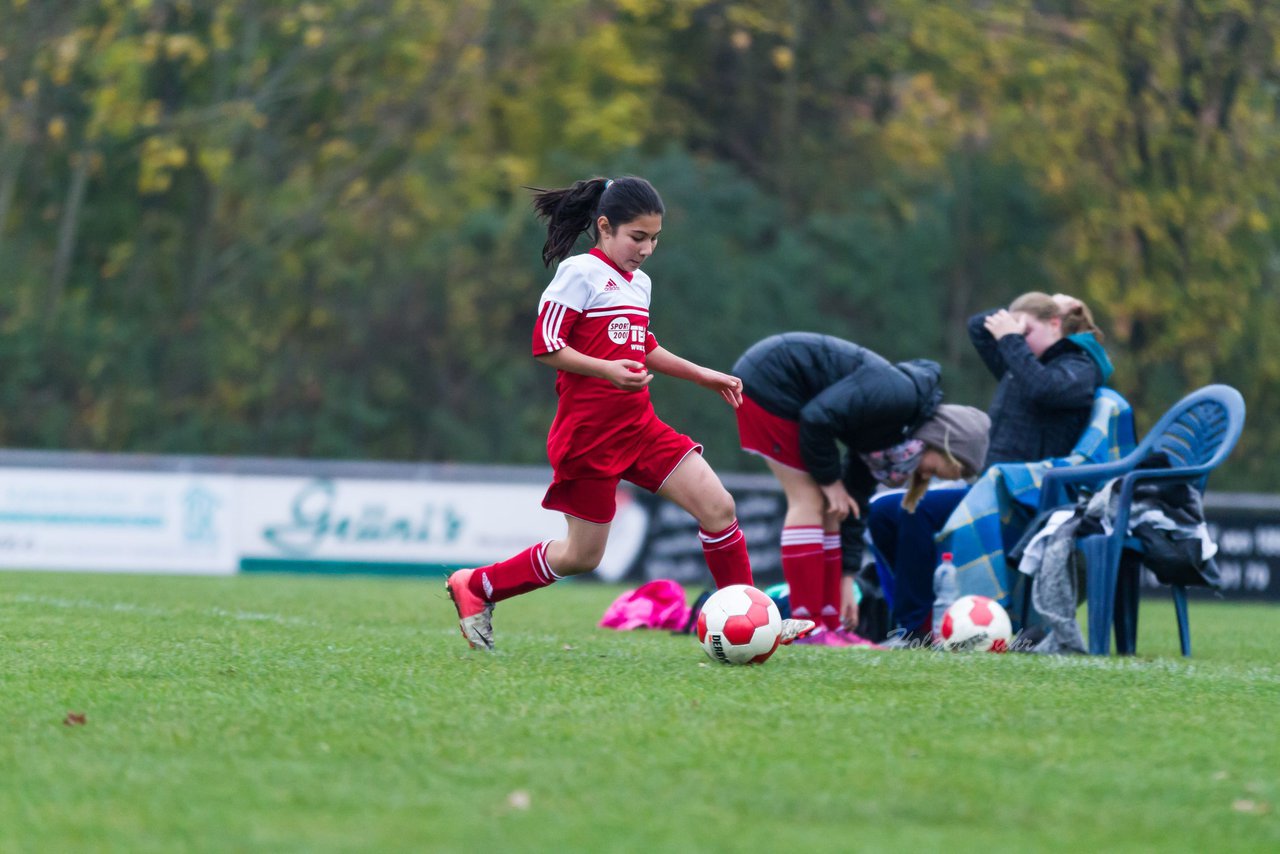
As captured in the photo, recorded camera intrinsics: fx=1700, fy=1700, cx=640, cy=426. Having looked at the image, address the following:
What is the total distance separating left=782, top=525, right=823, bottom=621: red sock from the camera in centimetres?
740

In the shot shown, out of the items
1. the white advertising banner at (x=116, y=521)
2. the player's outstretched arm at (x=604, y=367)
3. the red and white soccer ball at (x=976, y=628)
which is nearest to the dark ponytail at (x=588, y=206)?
the player's outstretched arm at (x=604, y=367)

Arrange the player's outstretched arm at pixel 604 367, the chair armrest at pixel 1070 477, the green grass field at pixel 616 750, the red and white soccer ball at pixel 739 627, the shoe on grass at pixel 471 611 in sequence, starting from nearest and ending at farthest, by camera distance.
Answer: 1. the green grass field at pixel 616 750
2. the player's outstretched arm at pixel 604 367
3. the red and white soccer ball at pixel 739 627
4. the shoe on grass at pixel 471 611
5. the chair armrest at pixel 1070 477

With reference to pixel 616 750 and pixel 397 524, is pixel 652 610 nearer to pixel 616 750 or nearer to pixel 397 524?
pixel 616 750

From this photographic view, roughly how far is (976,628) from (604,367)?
216cm

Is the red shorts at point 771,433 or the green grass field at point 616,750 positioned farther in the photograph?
the red shorts at point 771,433

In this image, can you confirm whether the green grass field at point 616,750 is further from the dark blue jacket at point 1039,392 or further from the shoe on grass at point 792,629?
the dark blue jacket at point 1039,392

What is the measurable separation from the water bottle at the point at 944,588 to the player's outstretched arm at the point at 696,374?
1552 mm

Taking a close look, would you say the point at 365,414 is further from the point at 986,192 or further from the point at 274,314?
the point at 986,192

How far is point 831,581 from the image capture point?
7594mm

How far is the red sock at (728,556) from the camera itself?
6.29 m

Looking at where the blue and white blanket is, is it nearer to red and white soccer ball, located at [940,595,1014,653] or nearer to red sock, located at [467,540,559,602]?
red and white soccer ball, located at [940,595,1014,653]

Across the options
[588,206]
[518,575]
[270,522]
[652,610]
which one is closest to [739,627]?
[518,575]

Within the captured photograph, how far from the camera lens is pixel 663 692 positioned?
5.03 m

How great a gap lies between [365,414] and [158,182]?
3901mm
